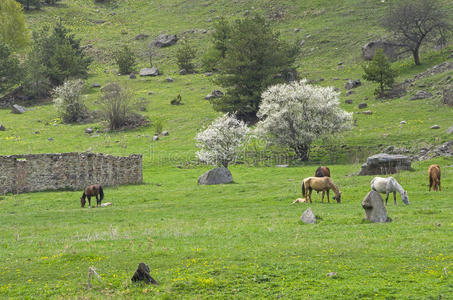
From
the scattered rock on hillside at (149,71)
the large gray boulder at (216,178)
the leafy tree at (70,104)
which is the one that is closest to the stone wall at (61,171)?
the large gray boulder at (216,178)

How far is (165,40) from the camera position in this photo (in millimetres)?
120500

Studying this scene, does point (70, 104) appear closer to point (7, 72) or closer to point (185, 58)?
point (7, 72)

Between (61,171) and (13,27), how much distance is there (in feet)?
288

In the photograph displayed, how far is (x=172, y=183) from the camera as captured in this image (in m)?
44.2

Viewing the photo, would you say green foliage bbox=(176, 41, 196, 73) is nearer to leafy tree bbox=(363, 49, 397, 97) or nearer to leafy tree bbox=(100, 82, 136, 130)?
leafy tree bbox=(100, 82, 136, 130)

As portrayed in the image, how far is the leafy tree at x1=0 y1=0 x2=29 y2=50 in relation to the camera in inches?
4537

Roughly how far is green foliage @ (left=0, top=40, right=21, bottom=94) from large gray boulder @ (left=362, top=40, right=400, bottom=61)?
63309 millimetres

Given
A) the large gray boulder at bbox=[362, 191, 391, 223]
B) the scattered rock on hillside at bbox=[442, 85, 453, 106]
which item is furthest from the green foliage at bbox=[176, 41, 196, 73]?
the large gray boulder at bbox=[362, 191, 391, 223]

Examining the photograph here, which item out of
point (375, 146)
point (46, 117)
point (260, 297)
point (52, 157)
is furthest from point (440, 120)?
point (46, 117)

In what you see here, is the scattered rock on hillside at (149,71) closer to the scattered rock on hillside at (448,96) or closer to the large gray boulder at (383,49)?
the large gray boulder at (383,49)

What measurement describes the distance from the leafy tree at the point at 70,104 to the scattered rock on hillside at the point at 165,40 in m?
45.1

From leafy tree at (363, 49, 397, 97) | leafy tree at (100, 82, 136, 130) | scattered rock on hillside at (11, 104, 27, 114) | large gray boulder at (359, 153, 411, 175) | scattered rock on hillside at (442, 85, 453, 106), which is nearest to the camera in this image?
large gray boulder at (359, 153, 411, 175)

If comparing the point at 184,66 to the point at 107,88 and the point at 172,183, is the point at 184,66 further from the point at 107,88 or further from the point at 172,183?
the point at 172,183

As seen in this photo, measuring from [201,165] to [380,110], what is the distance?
2672 centimetres
